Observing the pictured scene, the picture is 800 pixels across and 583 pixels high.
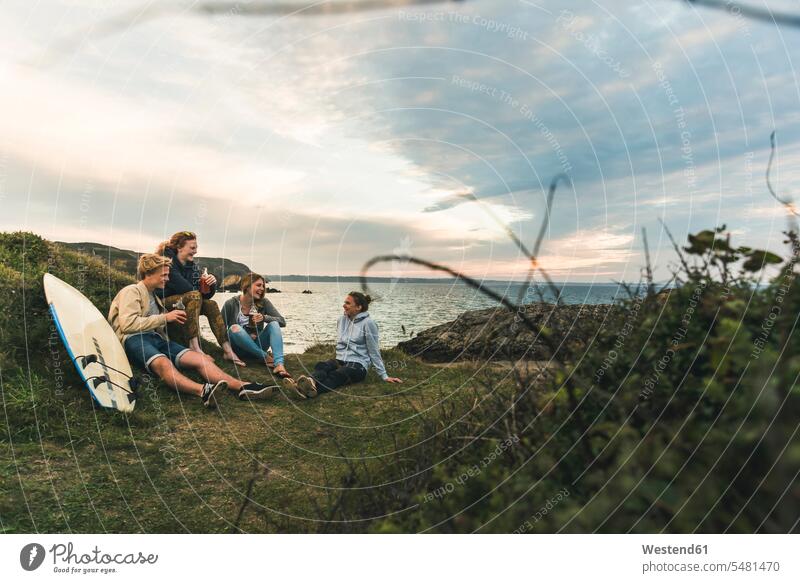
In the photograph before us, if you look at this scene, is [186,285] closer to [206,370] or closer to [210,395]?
[206,370]

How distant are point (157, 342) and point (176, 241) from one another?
5.73ft

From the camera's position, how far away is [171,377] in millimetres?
7668

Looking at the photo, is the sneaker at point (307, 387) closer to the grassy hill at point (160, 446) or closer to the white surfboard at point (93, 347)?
the grassy hill at point (160, 446)

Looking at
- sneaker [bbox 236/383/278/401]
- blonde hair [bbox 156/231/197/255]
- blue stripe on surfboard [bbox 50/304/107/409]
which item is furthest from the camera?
blonde hair [bbox 156/231/197/255]

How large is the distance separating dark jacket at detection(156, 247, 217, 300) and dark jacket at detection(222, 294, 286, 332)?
635 mm

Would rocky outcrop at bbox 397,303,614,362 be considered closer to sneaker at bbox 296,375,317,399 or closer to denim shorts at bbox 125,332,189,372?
sneaker at bbox 296,375,317,399

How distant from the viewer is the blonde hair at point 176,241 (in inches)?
348

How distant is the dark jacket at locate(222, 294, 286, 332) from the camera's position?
9.90 metres

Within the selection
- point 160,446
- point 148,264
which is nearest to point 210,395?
point 160,446

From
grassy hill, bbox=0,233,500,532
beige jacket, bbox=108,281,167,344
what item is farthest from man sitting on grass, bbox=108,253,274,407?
grassy hill, bbox=0,233,500,532

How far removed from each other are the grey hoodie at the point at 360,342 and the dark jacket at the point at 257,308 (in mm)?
1143

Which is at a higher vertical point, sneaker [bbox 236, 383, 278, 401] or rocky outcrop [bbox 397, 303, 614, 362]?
rocky outcrop [bbox 397, 303, 614, 362]

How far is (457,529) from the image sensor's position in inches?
118

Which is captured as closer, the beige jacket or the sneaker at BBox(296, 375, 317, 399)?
the beige jacket
